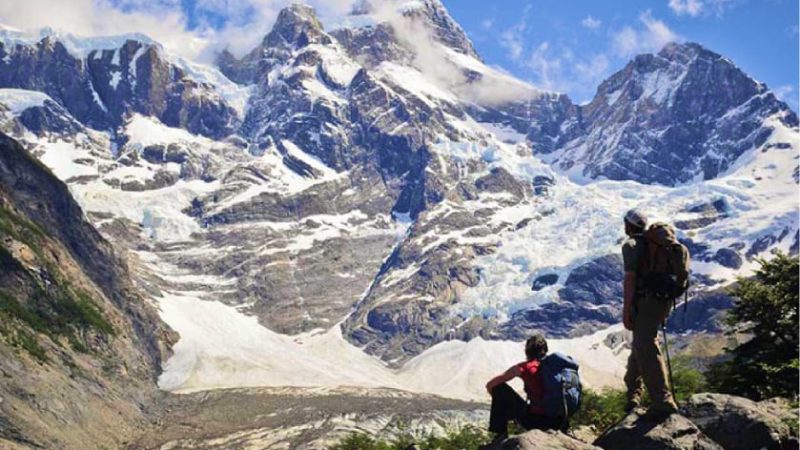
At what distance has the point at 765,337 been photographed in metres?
25.9

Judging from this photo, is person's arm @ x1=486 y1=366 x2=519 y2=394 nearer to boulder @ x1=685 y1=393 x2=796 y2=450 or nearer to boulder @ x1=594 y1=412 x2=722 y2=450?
boulder @ x1=594 y1=412 x2=722 y2=450

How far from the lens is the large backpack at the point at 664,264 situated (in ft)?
58.7

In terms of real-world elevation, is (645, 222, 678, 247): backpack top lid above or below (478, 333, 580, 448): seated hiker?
above

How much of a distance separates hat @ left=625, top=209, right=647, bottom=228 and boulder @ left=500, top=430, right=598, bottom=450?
4601 mm

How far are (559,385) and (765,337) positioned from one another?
11.0 m

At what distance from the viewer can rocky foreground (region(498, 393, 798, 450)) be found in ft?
54.2

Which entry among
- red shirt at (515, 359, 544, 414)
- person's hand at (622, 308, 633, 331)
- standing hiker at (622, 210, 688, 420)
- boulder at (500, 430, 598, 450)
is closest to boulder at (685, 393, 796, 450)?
standing hiker at (622, 210, 688, 420)

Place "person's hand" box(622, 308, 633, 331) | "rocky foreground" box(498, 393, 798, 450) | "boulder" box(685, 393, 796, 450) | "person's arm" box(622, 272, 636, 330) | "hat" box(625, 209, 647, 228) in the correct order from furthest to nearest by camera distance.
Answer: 1. "hat" box(625, 209, 647, 228)
2. "person's hand" box(622, 308, 633, 331)
3. "person's arm" box(622, 272, 636, 330)
4. "boulder" box(685, 393, 796, 450)
5. "rocky foreground" box(498, 393, 798, 450)

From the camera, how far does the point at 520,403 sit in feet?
58.2

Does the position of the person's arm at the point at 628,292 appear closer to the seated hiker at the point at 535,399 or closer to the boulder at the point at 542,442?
the seated hiker at the point at 535,399

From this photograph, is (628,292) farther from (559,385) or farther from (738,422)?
(738,422)

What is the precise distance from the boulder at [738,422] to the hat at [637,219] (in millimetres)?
3746

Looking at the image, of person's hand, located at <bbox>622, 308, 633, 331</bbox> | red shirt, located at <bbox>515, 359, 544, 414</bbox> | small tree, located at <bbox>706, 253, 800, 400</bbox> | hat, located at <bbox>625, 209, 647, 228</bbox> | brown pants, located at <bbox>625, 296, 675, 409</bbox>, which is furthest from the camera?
small tree, located at <bbox>706, 253, 800, 400</bbox>

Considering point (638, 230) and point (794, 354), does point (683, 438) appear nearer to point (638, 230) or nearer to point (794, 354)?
point (638, 230)
